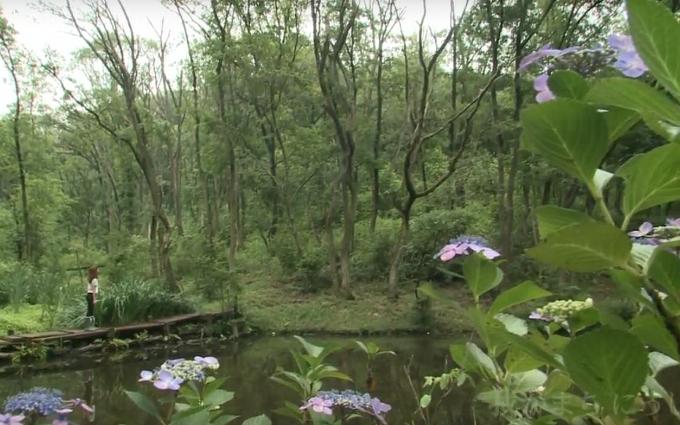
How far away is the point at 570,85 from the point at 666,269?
0.57ft

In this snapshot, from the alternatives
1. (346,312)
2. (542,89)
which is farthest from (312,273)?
(542,89)

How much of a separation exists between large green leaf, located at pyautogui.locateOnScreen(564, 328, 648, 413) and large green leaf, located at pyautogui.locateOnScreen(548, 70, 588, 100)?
8.1 inches

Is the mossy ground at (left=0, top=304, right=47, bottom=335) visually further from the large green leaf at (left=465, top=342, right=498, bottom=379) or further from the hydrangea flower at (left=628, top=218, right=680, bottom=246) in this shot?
the hydrangea flower at (left=628, top=218, right=680, bottom=246)

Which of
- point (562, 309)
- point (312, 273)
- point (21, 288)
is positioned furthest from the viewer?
point (312, 273)

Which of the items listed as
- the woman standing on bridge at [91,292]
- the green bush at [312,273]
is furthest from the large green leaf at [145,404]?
the green bush at [312,273]

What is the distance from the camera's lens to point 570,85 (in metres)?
0.51

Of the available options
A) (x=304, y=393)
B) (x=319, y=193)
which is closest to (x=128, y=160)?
(x=319, y=193)

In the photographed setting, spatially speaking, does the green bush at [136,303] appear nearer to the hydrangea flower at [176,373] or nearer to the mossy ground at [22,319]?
the mossy ground at [22,319]

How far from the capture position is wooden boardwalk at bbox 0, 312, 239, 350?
724 cm

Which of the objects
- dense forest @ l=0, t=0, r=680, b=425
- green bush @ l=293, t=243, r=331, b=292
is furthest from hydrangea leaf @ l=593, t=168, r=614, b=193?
green bush @ l=293, t=243, r=331, b=292

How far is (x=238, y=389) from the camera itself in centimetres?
586

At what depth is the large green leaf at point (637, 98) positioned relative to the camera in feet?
1.48

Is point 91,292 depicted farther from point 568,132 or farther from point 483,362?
point 568,132

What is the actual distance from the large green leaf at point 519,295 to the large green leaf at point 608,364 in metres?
0.11
